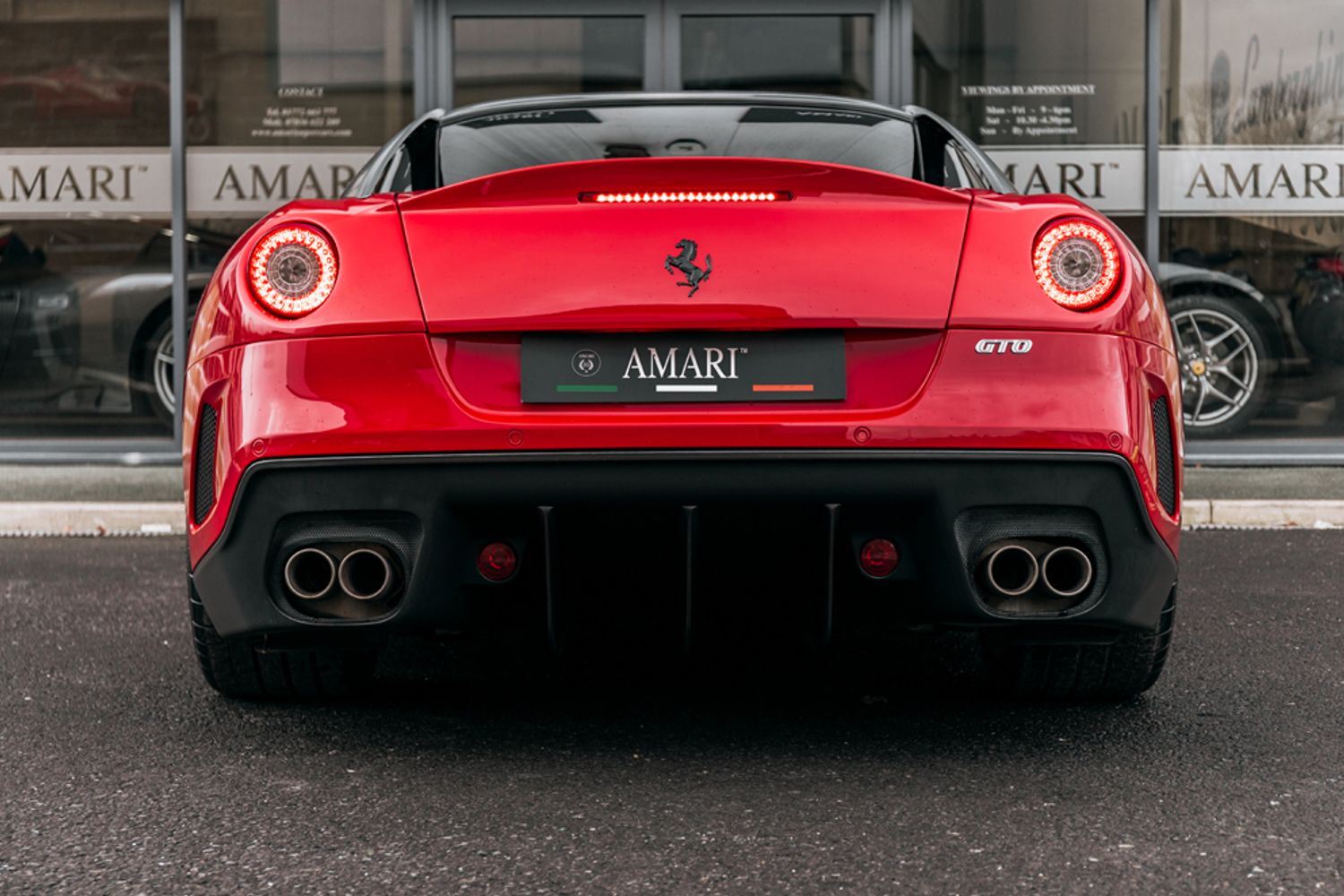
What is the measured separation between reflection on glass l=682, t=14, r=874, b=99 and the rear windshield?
4.97 meters

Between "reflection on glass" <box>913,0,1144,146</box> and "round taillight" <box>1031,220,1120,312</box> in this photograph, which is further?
"reflection on glass" <box>913,0,1144,146</box>

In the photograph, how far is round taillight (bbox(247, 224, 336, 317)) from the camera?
9.85 feet

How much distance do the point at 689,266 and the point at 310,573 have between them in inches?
34.9

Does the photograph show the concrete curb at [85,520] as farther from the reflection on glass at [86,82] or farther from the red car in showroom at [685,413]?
the red car in showroom at [685,413]

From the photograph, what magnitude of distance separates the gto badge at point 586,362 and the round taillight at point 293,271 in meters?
0.47

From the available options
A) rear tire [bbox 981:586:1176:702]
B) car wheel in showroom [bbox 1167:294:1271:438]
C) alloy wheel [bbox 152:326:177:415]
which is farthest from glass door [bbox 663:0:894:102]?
rear tire [bbox 981:586:1176:702]

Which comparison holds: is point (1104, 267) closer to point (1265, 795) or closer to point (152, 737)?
point (1265, 795)

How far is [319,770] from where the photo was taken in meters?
3.10

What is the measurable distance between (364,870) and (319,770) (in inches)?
25.2

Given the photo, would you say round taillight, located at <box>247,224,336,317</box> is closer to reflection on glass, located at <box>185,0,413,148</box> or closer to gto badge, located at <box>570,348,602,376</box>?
gto badge, located at <box>570,348,602,376</box>

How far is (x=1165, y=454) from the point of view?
3.11m

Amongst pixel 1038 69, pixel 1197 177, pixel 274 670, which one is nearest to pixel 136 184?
pixel 1038 69

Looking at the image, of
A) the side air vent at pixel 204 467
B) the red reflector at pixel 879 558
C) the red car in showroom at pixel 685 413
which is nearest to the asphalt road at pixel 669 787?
the red car in showroom at pixel 685 413

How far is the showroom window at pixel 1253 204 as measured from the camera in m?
8.56
